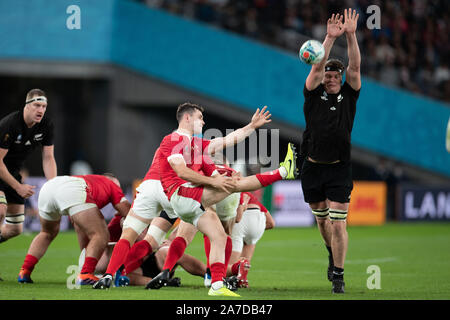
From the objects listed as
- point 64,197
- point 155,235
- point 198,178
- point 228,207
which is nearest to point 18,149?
point 64,197

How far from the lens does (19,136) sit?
33.0 feet

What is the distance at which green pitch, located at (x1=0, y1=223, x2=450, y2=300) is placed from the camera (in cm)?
847

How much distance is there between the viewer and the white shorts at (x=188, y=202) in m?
8.29

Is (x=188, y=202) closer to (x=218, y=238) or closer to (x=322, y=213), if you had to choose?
(x=218, y=238)

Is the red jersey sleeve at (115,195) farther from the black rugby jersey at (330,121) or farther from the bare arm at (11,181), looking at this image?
the black rugby jersey at (330,121)

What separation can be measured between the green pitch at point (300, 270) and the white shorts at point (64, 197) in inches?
35.3

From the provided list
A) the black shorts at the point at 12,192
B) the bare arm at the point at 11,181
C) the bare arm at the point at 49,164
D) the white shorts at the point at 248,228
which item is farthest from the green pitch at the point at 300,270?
the bare arm at the point at 49,164

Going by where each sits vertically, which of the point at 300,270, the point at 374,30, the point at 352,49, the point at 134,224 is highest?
the point at 374,30

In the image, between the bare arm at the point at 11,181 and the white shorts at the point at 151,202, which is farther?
the bare arm at the point at 11,181

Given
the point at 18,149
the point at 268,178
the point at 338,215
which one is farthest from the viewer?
the point at 18,149

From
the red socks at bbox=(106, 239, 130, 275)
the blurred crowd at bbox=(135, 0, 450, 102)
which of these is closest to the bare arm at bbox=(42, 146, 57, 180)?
the red socks at bbox=(106, 239, 130, 275)

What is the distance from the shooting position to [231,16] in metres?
24.3

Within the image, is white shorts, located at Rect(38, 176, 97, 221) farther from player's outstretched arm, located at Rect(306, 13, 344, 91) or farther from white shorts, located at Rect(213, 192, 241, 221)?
player's outstretched arm, located at Rect(306, 13, 344, 91)

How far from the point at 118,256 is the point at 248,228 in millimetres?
1961
